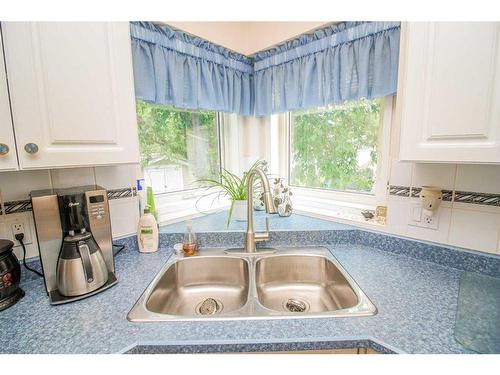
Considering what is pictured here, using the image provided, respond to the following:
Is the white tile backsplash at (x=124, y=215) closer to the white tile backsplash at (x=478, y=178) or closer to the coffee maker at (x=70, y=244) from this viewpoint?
the coffee maker at (x=70, y=244)

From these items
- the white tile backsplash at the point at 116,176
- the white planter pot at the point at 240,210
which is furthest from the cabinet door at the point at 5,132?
the white planter pot at the point at 240,210

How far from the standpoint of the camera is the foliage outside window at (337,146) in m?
1.41

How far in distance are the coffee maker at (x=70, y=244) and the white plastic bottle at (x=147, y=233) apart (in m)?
0.27

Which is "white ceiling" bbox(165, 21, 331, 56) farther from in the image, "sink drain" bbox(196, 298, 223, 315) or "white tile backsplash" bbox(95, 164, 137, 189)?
"sink drain" bbox(196, 298, 223, 315)

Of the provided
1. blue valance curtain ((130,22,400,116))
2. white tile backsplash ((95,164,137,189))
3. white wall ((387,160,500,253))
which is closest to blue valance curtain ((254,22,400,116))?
blue valance curtain ((130,22,400,116))

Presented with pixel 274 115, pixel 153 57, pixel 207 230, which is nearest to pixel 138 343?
pixel 207 230

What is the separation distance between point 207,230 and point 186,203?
444 millimetres

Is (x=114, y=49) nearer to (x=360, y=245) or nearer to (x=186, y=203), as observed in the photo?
(x=186, y=203)

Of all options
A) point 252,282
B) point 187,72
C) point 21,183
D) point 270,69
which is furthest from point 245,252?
point 270,69

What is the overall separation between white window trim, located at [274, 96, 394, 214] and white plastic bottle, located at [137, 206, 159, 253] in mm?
898

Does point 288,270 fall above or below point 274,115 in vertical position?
below

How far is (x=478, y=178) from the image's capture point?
91 cm

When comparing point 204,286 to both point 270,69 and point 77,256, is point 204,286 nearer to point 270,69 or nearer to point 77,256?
point 77,256

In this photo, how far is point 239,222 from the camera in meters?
1.41
